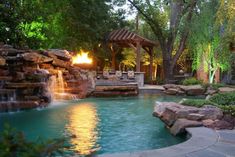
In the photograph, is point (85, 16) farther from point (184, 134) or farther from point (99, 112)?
point (184, 134)

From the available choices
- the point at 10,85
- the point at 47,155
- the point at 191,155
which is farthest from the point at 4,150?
the point at 10,85

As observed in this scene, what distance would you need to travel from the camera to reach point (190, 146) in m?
5.15

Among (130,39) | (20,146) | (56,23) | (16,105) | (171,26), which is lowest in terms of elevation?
(16,105)

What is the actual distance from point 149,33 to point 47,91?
18965 mm

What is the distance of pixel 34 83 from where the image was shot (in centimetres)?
1238

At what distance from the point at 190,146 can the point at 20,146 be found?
3.54 meters

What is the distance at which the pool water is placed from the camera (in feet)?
21.1

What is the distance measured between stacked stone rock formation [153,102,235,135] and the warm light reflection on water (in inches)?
67.0

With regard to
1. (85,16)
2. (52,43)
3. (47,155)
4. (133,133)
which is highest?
(85,16)

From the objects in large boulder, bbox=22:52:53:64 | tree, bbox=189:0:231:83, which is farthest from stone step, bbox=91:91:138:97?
tree, bbox=189:0:231:83

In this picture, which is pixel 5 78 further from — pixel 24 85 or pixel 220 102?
pixel 220 102

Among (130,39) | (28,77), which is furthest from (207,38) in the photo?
(28,77)

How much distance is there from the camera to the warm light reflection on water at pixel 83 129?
242 inches

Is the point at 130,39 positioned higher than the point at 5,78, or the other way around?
the point at 130,39
